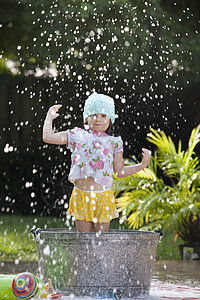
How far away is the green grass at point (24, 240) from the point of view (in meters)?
8.05

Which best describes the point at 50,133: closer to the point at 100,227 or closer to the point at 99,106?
the point at 99,106

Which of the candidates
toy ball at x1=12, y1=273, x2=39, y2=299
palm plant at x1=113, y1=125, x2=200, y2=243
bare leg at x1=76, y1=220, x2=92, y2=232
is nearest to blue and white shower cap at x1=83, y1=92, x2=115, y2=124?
bare leg at x1=76, y1=220, x2=92, y2=232

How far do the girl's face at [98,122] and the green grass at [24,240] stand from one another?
3393mm

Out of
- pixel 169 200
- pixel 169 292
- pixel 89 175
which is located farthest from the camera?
pixel 169 200

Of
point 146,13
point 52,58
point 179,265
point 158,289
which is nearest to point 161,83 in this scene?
point 146,13

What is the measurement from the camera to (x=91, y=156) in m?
4.24

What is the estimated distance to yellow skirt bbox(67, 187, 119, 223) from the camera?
4215mm

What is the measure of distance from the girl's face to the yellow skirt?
50 cm

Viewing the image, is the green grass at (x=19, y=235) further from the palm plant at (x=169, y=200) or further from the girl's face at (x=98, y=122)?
the girl's face at (x=98, y=122)

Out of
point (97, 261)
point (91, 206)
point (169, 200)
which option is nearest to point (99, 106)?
point (91, 206)

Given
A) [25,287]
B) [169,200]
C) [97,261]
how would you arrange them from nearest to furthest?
[25,287], [97,261], [169,200]

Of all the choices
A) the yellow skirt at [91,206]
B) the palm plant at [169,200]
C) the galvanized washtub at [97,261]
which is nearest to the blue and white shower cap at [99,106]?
the yellow skirt at [91,206]

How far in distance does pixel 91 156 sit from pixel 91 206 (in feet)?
1.18

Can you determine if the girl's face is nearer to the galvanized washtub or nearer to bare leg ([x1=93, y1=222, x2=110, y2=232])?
bare leg ([x1=93, y1=222, x2=110, y2=232])
